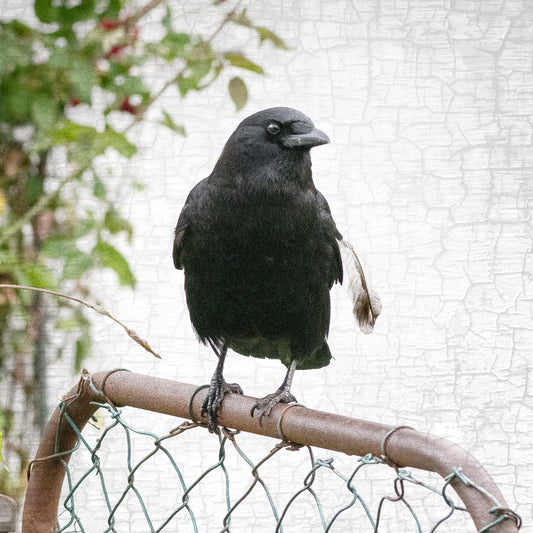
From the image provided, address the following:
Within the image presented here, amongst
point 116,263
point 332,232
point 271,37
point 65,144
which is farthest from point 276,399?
point 65,144

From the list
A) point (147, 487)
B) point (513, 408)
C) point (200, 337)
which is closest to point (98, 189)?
point (200, 337)

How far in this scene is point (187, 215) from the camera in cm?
139

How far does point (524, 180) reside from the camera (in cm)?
109

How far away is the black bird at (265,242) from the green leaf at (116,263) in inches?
5.6

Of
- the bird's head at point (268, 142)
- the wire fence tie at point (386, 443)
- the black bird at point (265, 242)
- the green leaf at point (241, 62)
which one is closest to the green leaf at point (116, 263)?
the black bird at point (265, 242)

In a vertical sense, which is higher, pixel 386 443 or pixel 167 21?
pixel 167 21

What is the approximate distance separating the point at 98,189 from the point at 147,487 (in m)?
0.55

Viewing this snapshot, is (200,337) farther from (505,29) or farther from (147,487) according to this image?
(505,29)

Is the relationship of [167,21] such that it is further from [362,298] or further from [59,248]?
[362,298]

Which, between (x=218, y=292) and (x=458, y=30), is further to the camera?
(x=218, y=292)

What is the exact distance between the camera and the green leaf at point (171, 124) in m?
1.49

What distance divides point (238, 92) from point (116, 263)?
1.20ft

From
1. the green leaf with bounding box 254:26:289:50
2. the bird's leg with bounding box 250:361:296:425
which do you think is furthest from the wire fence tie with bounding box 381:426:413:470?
the green leaf with bounding box 254:26:289:50

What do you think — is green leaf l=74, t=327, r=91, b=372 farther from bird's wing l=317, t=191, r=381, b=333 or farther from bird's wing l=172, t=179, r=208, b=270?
bird's wing l=317, t=191, r=381, b=333
